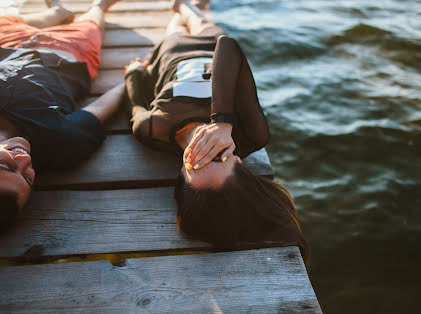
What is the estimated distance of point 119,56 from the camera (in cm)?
325

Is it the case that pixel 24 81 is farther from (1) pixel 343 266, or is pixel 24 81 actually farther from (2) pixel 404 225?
(2) pixel 404 225

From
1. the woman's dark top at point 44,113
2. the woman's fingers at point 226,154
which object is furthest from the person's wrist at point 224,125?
the woman's dark top at point 44,113

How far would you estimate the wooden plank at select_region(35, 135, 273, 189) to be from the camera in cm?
192

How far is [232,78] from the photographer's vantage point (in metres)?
1.69

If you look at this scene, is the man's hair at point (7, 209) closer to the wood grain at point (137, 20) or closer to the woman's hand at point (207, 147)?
the woman's hand at point (207, 147)

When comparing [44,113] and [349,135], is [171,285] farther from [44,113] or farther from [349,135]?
[349,135]

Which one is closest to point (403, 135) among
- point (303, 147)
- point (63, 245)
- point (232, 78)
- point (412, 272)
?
point (303, 147)

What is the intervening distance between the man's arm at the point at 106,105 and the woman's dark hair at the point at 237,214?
0.90m

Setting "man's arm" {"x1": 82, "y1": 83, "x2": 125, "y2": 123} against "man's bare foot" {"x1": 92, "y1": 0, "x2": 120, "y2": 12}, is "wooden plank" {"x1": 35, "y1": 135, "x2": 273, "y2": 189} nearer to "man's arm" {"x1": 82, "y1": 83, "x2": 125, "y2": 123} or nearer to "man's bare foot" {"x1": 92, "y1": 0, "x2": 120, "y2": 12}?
"man's arm" {"x1": 82, "y1": 83, "x2": 125, "y2": 123}

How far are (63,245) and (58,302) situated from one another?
0.30m

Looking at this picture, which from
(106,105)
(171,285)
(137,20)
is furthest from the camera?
(137,20)

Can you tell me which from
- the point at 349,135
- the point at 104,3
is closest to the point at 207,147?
the point at 349,135

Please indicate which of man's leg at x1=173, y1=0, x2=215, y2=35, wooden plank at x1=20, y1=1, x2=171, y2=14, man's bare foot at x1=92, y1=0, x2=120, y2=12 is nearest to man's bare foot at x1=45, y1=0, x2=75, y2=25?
man's bare foot at x1=92, y1=0, x2=120, y2=12

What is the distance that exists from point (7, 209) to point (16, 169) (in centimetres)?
19
